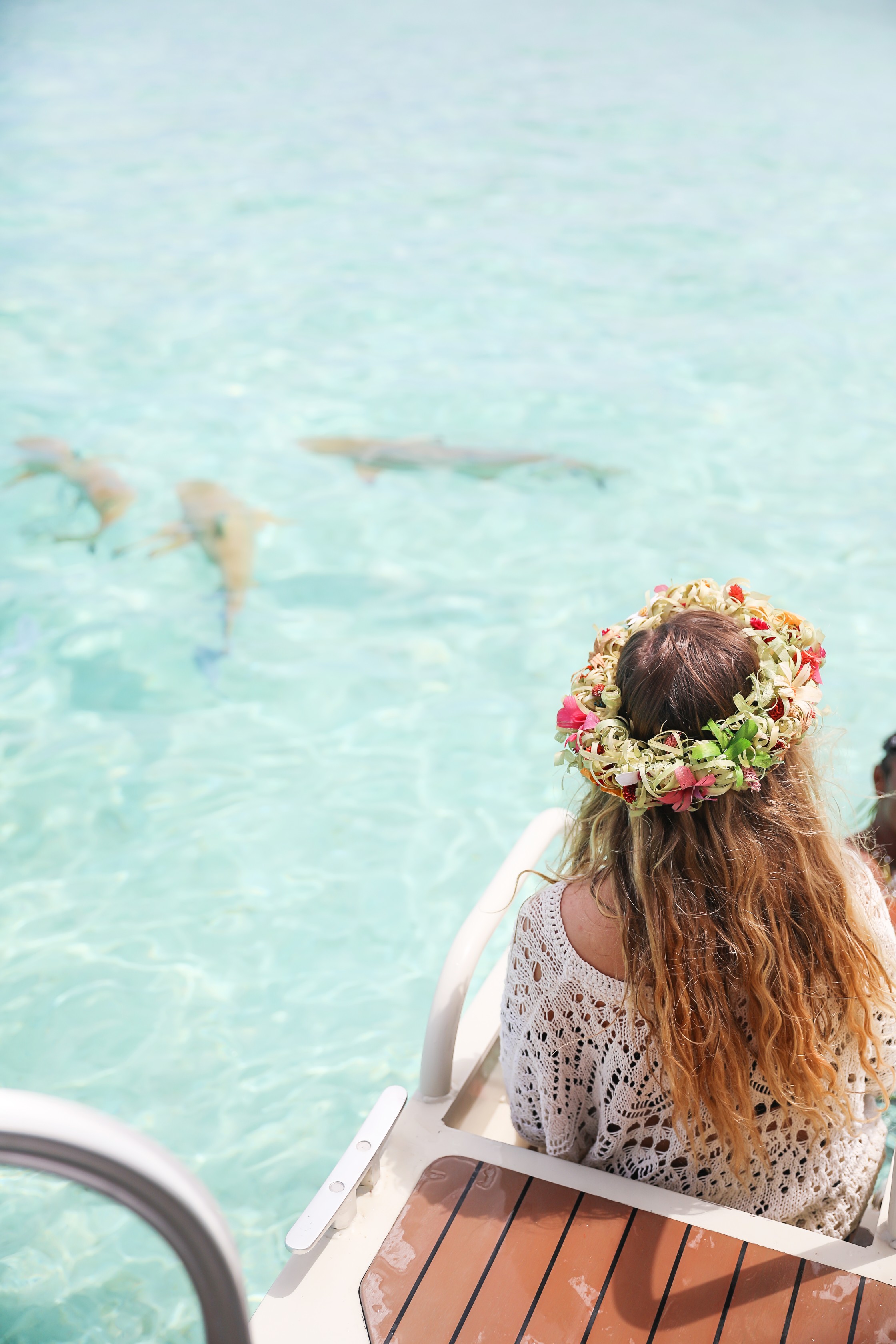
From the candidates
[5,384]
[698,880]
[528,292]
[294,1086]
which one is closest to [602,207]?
[528,292]

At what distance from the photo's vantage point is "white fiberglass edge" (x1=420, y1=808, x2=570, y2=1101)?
2.09m

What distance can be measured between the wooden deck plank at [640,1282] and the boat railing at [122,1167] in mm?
993

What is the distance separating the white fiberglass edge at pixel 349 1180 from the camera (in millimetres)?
1748

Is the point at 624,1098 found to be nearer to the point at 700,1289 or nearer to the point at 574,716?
the point at 700,1289

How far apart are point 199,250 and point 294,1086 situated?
759 centimetres

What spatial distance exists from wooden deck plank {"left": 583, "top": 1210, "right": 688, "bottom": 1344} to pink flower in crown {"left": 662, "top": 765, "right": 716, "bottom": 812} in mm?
771

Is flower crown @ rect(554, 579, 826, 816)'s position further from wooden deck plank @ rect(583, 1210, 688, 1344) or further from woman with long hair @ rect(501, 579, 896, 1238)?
wooden deck plank @ rect(583, 1210, 688, 1344)

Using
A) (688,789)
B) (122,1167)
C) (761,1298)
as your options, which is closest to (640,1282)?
(761,1298)

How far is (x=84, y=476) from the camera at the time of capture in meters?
5.95

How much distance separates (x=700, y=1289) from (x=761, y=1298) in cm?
10

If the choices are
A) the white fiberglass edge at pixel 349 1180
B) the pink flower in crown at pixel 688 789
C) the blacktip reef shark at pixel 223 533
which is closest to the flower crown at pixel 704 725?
the pink flower in crown at pixel 688 789

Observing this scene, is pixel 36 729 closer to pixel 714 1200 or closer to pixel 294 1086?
pixel 294 1086

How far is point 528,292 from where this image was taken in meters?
8.41

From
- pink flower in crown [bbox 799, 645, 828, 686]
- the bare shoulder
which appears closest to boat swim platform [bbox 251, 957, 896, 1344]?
the bare shoulder
